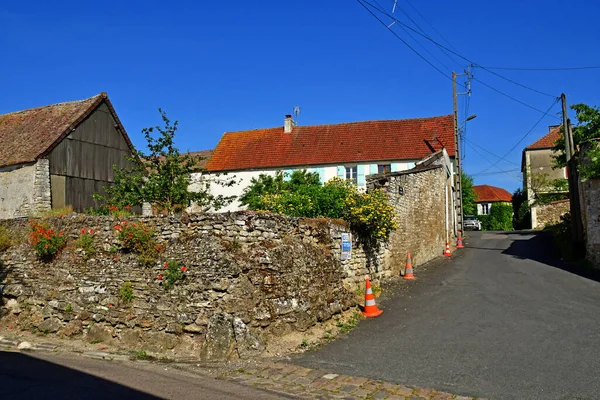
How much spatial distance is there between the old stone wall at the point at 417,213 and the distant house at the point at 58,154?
12668 mm

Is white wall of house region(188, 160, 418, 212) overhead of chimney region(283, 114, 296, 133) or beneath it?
beneath

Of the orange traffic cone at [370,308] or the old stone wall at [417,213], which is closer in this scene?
the orange traffic cone at [370,308]

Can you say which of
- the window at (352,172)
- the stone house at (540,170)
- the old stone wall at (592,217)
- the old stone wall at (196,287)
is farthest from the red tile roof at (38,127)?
the stone house at (540,170)

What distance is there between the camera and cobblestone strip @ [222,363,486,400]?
6227mm

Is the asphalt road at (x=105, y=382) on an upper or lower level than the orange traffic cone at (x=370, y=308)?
lower

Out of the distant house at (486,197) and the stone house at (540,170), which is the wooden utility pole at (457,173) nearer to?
the stone house at (540,170)

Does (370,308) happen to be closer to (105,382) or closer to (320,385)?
(320,385)

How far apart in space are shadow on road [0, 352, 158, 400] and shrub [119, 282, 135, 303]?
181 cm

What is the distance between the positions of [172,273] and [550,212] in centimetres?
3323

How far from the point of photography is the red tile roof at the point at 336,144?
30.5 m

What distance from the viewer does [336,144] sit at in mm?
32562

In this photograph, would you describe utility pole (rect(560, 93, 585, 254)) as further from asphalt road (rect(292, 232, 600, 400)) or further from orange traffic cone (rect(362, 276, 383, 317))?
orange traffic cone (rect(362, 276, 383, 317))

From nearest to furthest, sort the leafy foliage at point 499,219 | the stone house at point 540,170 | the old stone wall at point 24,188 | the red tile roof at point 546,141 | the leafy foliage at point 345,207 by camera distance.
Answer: the leafy foliage at point 345,207 < the old stone wall at point 24,188 < the stone house at point 540,170 < the red tile roof at point 546,141 < the leafy foliage at point 499,219

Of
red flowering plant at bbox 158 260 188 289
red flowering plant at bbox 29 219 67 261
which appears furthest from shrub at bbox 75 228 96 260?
red flowering plant at bbox 158 260 188 289
